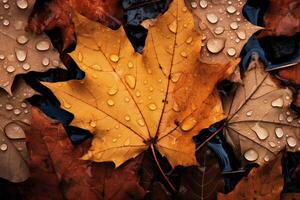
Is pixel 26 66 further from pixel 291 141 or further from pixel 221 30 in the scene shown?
pixel 291 141

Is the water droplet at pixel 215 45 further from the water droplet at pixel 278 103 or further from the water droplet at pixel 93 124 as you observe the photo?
the water droplet at pixel 93 124

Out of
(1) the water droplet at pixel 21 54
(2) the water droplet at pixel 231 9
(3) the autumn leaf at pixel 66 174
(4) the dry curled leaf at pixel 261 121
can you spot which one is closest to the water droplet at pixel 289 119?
(4) the dry curled leaf at pixel 261 121

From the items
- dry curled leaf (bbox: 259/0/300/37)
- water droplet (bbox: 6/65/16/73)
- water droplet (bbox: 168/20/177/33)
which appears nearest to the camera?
water droplet (bbox: 168/20/177/33)

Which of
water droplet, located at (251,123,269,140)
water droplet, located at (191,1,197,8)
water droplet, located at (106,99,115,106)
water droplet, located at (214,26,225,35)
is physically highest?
water droplet, located at (191,1,197,8)

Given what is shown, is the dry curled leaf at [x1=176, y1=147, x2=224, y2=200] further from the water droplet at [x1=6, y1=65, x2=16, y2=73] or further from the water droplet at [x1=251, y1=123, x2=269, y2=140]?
the water droplet at [x1=6, y1=65, x2=16, y2=73]

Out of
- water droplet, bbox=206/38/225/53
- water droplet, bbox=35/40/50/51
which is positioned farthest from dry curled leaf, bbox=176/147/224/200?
water droplet, bbox=35/40/50/51

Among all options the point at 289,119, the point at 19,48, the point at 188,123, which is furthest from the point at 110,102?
the point at 289,119

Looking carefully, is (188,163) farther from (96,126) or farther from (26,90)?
(26,90)

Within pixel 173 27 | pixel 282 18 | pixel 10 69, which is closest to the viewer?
pixel 173 27
